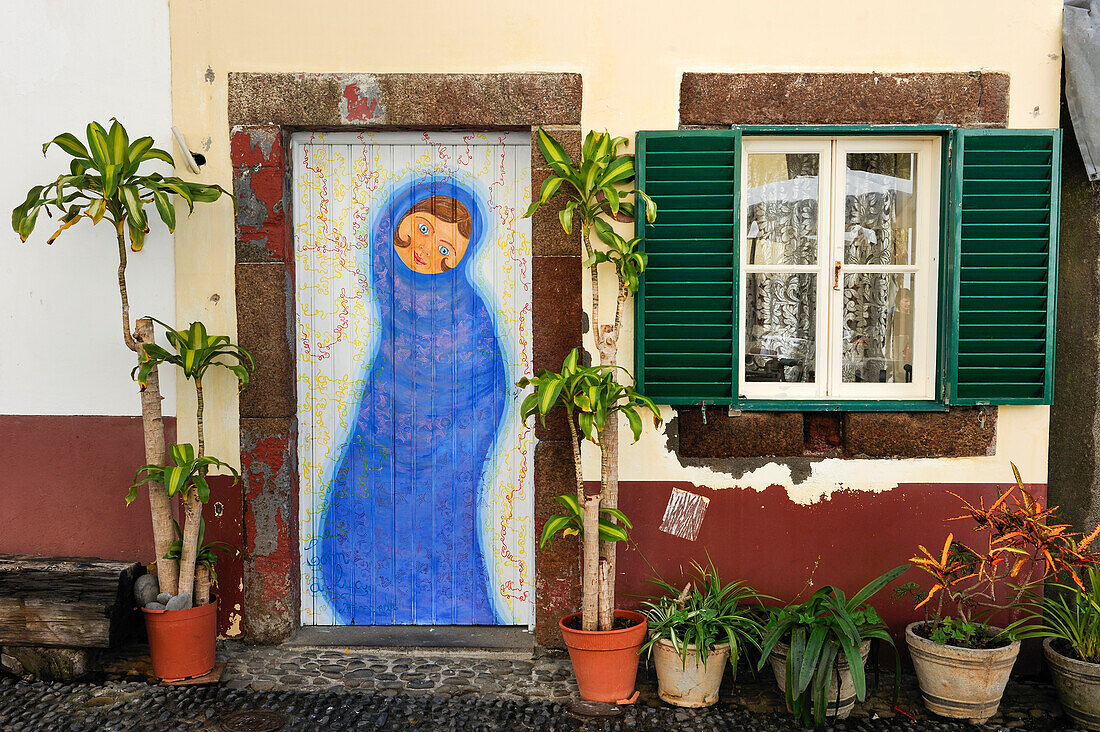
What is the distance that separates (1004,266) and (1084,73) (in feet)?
2.89

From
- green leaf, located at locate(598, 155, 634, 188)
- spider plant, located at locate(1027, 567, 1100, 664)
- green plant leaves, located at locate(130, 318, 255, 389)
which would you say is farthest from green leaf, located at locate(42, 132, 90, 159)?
spider plant, located at locate(1027, 567, 1100, 664)

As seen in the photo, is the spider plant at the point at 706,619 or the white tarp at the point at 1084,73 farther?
the white tarp at the point at 1084,73

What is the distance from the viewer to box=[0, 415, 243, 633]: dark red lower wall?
13.2ft

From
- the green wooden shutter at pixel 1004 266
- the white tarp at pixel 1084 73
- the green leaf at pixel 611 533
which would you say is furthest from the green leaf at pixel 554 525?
the white tarp at pixel 1084 73

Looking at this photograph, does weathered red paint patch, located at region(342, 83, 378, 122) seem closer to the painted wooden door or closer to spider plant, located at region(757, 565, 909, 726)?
the painted wooden door

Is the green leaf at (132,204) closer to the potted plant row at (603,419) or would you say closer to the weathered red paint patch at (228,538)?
the weathered red paint patch at (228,538)

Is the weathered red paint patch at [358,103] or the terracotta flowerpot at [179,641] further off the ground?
the weathered red paint patch at [358,103]

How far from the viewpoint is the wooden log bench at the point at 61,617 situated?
3660 mm

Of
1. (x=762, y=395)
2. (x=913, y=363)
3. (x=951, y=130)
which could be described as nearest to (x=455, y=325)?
(x=762, y=395)

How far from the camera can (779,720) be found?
11.3ft

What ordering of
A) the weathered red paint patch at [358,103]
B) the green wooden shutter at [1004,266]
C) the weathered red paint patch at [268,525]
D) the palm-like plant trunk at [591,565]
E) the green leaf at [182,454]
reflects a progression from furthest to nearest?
the weathered red paint patch at [268,525]
the weathered red paint patch at [358,103]
the green wooden shutter at [1004,266]
the green leaf at [182,454]
the palm-like plant trunk at [591,565]

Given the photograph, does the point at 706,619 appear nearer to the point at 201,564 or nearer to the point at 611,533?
the point at 611,533

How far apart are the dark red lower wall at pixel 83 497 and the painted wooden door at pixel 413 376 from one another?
1.22 ft

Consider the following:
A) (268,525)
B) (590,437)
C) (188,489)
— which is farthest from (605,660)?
(188,489)
